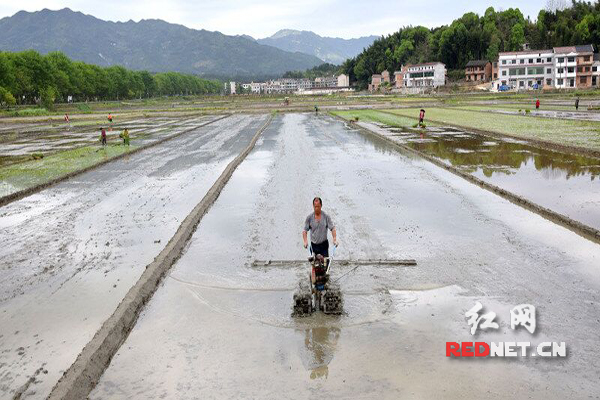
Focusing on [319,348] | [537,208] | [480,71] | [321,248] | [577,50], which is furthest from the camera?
[480,71]

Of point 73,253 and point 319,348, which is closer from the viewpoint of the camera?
point 319,348

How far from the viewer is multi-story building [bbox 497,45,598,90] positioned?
346 ft

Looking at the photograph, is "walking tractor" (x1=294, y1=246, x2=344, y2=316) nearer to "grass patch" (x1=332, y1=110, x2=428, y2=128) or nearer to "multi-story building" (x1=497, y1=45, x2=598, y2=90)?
"grass patch" (x1=332, y1=110, x2=428, y2=128)

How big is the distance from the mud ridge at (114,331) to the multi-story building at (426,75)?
451ft

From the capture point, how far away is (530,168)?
22.7 metres

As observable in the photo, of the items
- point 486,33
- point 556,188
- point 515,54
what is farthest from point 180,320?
point 486,33

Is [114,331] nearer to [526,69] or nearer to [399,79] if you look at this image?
[526,69]

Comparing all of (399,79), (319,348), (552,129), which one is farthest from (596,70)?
(319,348)

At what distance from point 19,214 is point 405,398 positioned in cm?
1554

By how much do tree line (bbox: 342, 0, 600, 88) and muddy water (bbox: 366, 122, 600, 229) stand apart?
109732mm

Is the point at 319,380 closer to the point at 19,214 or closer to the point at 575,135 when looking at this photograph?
the point at 19,214

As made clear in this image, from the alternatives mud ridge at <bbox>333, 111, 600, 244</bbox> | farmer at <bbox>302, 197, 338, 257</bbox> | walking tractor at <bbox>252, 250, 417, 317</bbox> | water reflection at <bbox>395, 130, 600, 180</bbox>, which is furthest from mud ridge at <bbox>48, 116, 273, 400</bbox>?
water reflection at <bbox>395, 130, 600, 180</bbox>

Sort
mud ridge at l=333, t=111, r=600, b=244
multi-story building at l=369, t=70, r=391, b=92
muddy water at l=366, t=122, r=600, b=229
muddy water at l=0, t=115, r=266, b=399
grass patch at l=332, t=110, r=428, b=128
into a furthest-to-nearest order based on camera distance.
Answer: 1. multi-story building at l=369, t=70, r=391, b=92
2. grass patch at l=332, t=110, r=428, b=128
3. muddy water at l=366, t=122, r=600, b=229
4. mud ridge at l=333, t=111, r=600, b=244
5. muddy water at l=0, t=115, r=266, b=399

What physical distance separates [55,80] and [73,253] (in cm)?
11817
